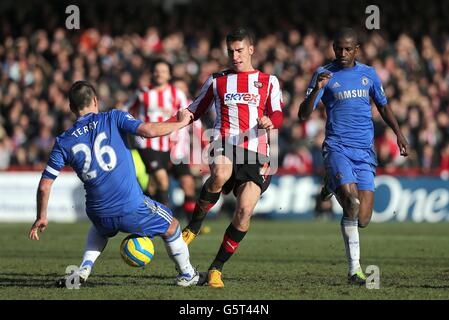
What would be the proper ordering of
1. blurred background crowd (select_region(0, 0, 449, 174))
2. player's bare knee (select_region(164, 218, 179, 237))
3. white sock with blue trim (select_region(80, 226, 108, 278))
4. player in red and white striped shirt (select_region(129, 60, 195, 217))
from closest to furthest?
player's bare knee (select_region(164, 218, 179, 237)), white sock with blue trim (select_region(80, 226, 108, 278)), player in red and white striped shirt (select_region(129, 60, 195, 217)), blurred background crowd (select_region(0, 0, 449, 174))

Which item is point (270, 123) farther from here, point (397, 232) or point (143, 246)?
point (397, 232)

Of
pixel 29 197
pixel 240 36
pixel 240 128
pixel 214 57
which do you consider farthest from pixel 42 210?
pixel 214 57

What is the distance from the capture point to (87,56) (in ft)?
73.1

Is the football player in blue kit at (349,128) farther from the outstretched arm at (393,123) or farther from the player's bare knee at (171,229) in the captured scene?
the player's bare knee at (171,229)

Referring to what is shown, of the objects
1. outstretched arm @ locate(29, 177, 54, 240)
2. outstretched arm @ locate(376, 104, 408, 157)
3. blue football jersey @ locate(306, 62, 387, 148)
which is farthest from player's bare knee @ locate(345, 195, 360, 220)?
outstretched arm @ locate(29, 177, 54, 240)

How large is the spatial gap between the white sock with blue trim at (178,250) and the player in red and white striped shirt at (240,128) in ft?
1.09

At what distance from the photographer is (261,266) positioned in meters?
10.4

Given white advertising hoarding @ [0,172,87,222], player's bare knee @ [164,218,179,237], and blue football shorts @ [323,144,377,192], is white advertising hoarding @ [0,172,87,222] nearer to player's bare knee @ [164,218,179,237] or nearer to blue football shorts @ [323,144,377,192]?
blue football shorts @ [323,144,377,192]

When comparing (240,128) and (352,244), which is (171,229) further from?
(352,244)

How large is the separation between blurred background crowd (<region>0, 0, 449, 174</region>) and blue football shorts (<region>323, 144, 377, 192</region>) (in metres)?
10.1

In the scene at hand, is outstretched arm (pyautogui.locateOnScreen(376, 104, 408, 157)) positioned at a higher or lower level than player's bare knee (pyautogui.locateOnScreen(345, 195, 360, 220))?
higher

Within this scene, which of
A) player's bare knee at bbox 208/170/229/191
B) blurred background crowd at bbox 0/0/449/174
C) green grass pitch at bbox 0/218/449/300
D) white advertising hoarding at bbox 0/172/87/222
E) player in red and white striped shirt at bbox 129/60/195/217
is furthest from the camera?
blurred background crowd at bbox 0/0/449/174

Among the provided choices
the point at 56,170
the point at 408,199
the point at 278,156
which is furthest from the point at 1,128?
the point at 56,170

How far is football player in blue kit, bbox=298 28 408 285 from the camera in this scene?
29.6 feet
